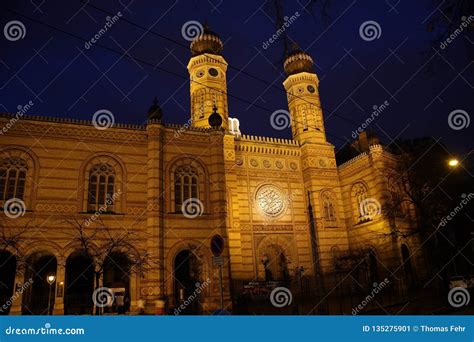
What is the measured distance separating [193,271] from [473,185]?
16502mm

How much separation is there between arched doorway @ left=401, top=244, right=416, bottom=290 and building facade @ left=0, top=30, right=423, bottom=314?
9 centimetres

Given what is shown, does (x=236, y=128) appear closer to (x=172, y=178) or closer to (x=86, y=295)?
(x=172, y=178)

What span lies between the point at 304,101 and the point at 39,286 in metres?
20.5

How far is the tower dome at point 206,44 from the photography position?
27.9 m

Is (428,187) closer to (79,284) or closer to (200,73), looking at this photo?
(200,73)

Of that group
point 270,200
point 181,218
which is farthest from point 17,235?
point 270,200

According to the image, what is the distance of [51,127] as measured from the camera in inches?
682

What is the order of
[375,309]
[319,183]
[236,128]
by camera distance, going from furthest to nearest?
[236,128] < [319,183] < [375,309]

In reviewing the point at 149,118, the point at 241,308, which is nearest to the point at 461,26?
the point at 241,308

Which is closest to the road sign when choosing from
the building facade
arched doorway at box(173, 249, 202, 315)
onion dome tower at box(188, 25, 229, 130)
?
the building facade

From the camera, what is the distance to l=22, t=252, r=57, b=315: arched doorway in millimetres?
15523

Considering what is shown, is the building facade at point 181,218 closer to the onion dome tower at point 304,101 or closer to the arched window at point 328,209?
the arched window at point 328,209

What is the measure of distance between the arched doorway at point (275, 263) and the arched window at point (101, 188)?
34.9 ft

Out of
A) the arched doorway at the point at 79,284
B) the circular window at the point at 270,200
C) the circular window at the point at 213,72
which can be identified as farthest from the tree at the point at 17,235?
the circular window at the point at 213,72
